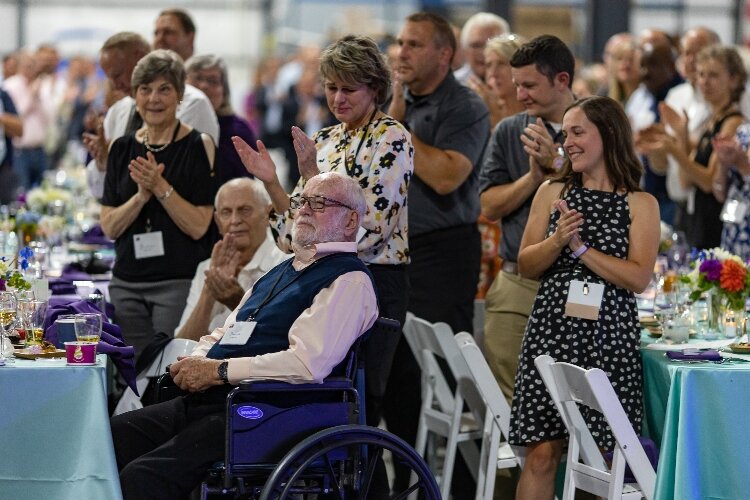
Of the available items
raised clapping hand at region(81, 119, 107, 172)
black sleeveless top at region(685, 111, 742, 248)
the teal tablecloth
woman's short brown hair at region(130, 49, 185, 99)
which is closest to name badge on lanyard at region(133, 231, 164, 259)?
woman's short brown hair at region(130, 49, 185, 99)

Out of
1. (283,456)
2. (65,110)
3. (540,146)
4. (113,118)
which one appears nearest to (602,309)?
(540,146)

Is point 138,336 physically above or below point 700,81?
below

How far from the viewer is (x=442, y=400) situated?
5234 millimetres

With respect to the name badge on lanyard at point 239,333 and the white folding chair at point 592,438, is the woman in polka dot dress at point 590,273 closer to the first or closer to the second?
the white folding chair at point 592,438

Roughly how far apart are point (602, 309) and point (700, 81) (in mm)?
3311

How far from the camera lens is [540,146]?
16.0 feet

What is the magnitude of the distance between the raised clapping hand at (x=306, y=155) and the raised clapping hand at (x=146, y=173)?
105cm

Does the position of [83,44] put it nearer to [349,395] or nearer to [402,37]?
[402,37]

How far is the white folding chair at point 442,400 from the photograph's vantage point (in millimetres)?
4918

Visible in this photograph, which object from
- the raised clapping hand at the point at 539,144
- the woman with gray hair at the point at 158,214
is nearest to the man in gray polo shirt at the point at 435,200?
the raised clapping hand at the point at 539,144

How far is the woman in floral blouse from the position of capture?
4.48 meters

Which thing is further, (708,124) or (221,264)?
(708,124)

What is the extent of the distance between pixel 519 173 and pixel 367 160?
918 millimetres

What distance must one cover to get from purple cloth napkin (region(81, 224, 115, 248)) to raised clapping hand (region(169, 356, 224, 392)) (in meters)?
3.10
